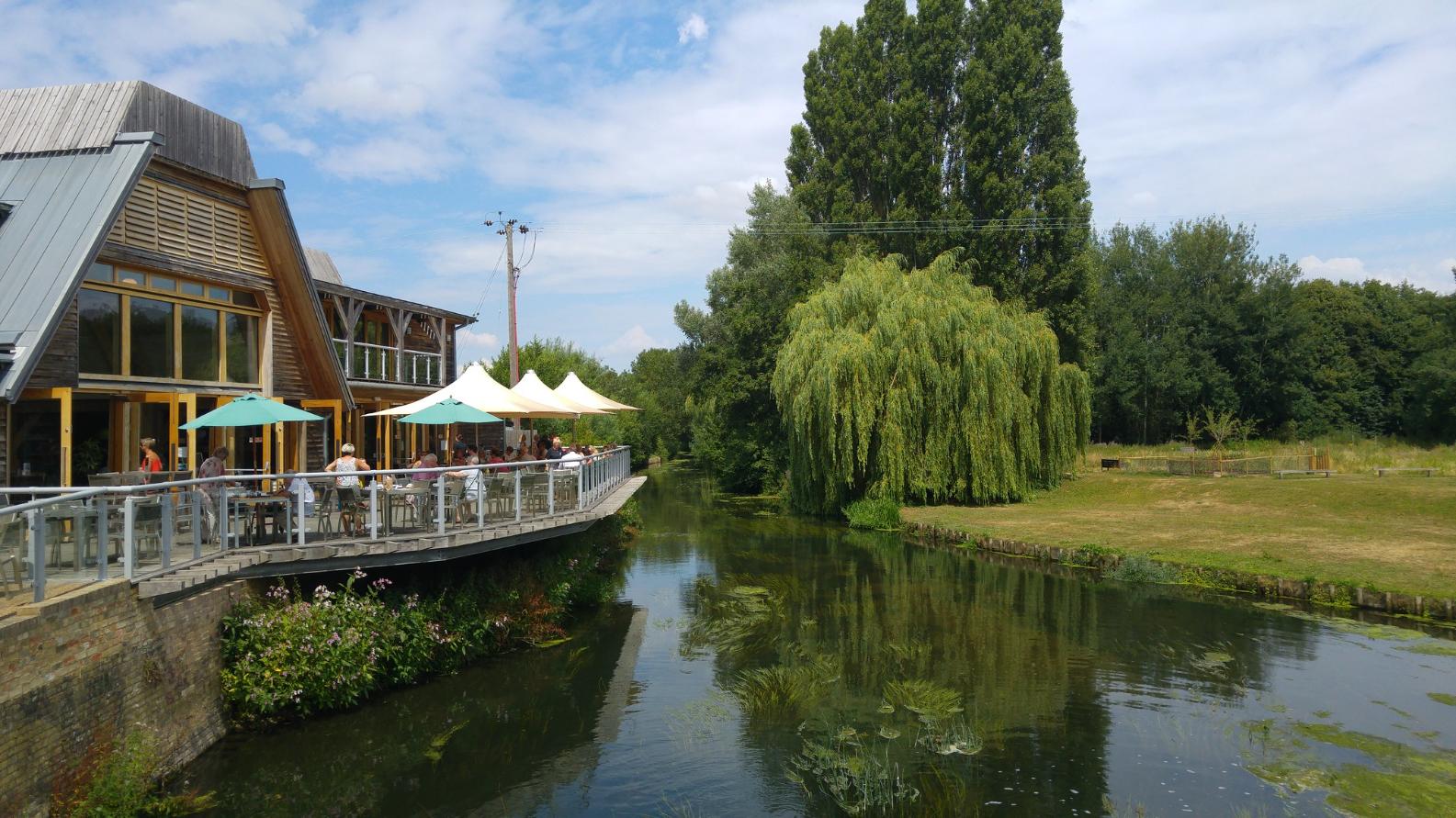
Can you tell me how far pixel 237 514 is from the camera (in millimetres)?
10734

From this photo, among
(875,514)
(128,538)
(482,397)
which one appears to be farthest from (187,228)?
Answer: (875,514)

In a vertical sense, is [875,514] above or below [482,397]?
below

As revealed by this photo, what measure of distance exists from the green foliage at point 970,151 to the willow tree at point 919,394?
623 cm

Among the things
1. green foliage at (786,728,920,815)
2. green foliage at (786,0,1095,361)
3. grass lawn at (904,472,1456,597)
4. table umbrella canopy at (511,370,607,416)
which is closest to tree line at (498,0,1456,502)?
green foliage at (786,0,1095,361)

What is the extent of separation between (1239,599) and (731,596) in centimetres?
992

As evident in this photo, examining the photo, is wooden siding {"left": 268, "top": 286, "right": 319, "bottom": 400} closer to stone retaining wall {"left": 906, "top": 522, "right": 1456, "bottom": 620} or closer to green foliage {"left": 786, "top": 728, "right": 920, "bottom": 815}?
green foliage {"left": 786, "top": 728, "right": 920, "bottom": 815}

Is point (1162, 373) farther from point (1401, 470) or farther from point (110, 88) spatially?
point (110, 88)

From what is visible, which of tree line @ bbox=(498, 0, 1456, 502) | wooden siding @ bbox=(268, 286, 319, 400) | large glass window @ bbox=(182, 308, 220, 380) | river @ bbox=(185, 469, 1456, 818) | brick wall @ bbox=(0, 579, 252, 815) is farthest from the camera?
tree line @ bbox=(498, 0, 1456, 502)

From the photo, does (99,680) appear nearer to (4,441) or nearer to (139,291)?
(4,441)

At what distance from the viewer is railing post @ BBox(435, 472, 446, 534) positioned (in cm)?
1216

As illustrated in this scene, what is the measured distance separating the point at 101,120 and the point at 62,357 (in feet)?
13.6

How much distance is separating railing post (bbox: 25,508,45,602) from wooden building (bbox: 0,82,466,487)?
4550 mm

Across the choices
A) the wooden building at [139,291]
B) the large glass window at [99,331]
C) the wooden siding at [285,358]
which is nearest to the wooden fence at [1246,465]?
the wooden building at [139,291]

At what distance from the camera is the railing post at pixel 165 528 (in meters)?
9.20
